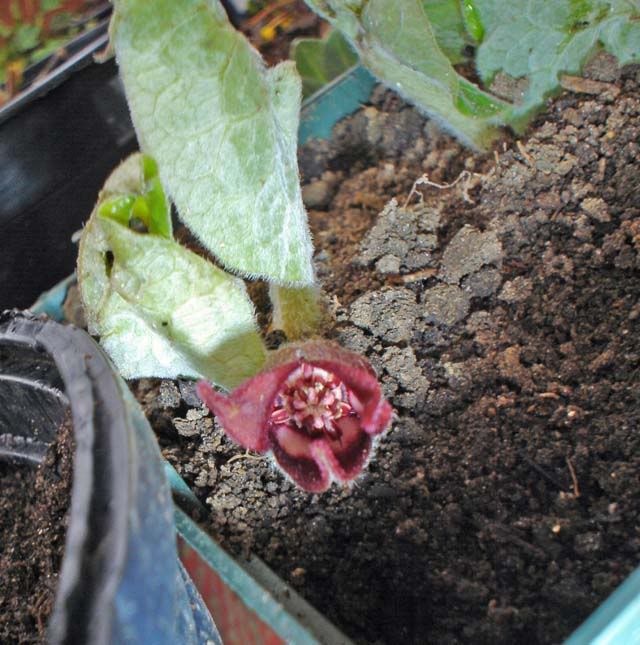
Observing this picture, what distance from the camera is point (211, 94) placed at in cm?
75

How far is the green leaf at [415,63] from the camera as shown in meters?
0.94

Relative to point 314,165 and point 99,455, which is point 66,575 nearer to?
point 99,455

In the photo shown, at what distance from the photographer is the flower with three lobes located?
76cm

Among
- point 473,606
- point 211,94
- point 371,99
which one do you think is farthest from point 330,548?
point 371,99

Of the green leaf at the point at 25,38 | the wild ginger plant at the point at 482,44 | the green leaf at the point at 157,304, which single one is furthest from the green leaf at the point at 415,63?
the green leaf at the point at 25,38

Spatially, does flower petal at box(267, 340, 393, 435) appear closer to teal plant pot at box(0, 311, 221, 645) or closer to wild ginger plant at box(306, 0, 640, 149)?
teal plant pot at box(0, 311, 221, 645)

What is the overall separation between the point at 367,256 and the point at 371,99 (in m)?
0.37

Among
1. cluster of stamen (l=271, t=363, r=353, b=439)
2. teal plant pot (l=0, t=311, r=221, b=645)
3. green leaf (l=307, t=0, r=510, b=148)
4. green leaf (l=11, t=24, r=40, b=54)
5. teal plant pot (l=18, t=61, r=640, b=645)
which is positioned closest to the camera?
teal plant pot (l=0, t=311, r=221, b=645)

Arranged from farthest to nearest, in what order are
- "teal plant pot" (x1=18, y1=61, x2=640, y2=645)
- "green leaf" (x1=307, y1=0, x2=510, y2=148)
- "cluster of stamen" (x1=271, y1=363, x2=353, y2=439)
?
"green leaf" (x1=307, y1=0, x2=510, y2=148), "cluster of stamen" (x1=271, y1=363, x2=353, y2=439), "teal plant pot" (x1=18, y1=61, x2=640, y2=645)

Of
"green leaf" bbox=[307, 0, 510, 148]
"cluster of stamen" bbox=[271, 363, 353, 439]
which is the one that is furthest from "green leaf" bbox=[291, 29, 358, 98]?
"cluster of stamen" bbox=[271, 363, 353, 439]

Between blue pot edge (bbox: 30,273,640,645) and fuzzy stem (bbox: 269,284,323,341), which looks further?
fuzzy stem (bbox: 269,284,323,341)

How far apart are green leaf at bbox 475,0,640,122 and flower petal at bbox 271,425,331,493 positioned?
0.55 meters

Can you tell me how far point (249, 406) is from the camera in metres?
0.76

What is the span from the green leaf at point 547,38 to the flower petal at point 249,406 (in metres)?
0.54
